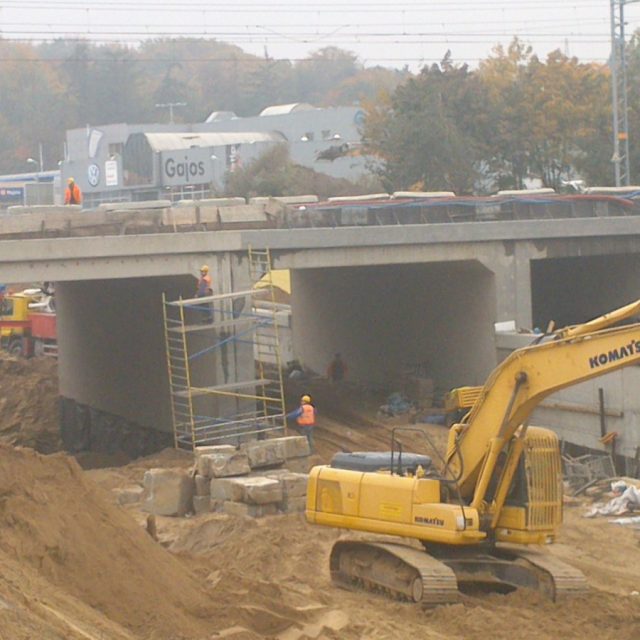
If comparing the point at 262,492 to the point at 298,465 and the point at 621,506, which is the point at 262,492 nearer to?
the point at 298,465

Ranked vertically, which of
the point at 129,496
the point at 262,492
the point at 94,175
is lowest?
the point at 129,496

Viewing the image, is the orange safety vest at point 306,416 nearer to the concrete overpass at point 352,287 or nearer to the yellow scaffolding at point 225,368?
the yellow scaffolding at point 225,368

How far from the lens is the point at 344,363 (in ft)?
132

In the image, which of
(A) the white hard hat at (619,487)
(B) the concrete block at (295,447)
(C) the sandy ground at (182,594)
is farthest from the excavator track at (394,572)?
(A) the white hard hat at (619,487)

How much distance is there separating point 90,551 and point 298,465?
28.5ft

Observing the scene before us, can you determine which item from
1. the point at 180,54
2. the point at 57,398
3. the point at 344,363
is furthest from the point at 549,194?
the point at 180,54

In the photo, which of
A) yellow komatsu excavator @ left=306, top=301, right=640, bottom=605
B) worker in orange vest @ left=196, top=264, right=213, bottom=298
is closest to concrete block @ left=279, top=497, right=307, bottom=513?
yellow komatsu excavator @ left=306, top=301, right=640, bottom=605

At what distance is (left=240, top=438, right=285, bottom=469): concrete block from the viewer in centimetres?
2159

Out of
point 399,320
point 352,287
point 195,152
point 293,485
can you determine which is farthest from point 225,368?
point 195,152

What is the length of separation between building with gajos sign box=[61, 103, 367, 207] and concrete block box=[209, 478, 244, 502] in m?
40.0

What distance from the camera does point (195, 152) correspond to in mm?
67250

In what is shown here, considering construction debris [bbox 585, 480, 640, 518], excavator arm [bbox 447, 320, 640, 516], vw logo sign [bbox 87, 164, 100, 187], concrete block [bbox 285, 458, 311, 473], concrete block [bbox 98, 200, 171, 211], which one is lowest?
construction debris [bbox 585, 480, 640, 518]

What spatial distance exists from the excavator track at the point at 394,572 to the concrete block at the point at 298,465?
522 cm

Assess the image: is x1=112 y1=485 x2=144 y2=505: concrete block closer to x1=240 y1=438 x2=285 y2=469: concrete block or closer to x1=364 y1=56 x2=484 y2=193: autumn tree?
x1=240 y1=438 x2=285 y2=469: concrete block
